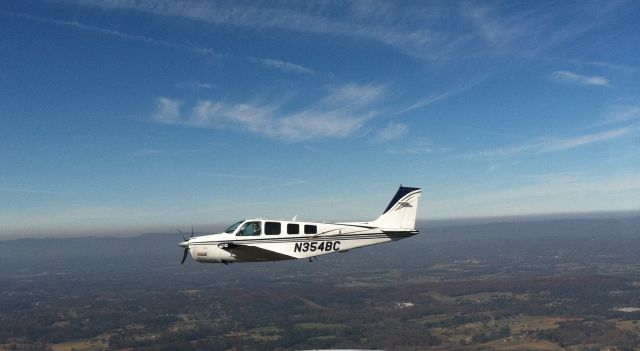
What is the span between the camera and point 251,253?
27.2 meters

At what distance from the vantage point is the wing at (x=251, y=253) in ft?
88.1

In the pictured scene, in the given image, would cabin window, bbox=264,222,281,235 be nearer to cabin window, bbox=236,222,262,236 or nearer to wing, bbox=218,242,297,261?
cabin window, bbox=236,222,262,236

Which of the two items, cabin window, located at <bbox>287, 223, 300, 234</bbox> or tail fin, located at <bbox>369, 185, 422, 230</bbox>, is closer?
cabin window, located at <bbox>287, 223, 300, 234</bbox>

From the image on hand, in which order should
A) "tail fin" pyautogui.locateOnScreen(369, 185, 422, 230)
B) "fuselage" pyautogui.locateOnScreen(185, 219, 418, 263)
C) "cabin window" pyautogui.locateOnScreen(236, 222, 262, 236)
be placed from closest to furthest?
"fuselage" pyautogui.locateOnScreen(185, 219, 418, 263), "cabin window" pyautogui.locateOnScreen(236, 222, 262, 236), "tail fin" pyautogui.locateOnScreen(369, 185, 422, 230)

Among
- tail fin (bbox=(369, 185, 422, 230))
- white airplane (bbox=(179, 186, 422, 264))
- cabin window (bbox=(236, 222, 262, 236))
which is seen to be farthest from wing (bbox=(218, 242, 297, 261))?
tail fin (bbox=(369, 185, 422, 230))

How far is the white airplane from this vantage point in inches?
1089

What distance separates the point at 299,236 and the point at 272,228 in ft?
5.46

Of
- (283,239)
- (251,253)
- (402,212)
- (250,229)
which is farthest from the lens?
(402,212)

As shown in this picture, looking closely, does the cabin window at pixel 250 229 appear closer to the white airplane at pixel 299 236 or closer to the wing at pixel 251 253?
the white airplane at pixel 299 236

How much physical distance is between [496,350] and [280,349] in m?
87.7

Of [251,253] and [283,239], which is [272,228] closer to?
[283,239]

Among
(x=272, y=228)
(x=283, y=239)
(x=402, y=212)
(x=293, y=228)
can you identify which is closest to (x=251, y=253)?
(x=272, y=228)

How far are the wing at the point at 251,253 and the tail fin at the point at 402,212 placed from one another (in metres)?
6.22

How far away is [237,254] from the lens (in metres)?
27.7
